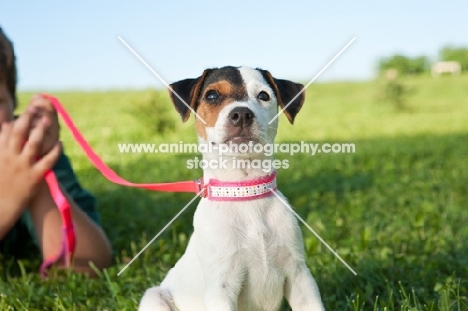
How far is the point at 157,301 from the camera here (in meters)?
2.51

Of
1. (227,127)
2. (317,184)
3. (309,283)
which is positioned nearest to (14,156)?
(227,127)

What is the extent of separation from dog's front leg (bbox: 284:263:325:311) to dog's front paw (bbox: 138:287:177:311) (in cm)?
54

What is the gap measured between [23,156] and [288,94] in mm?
1823

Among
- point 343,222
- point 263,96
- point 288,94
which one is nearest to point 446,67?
point 343,222

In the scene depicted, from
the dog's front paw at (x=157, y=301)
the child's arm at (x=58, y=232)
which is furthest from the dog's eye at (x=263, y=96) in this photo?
the child's arm at (x=58, y=232)

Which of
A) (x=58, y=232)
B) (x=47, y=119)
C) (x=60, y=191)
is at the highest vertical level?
(x=47, y=119)

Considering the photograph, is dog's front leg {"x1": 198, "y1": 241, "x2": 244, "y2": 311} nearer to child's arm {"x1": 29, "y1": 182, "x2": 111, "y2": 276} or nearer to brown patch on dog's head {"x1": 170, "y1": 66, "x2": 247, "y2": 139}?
brown patch on dog's head {"x1": 170, "y1": 66, "x2": 247, "y2": 139}

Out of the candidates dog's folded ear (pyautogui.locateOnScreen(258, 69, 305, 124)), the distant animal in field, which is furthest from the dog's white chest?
the distant animal in field

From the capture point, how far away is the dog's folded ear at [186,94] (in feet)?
8.20

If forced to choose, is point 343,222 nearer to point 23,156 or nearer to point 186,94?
point 23,156

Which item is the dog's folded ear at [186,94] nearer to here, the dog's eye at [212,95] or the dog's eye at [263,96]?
the dog's eye at [212,95]

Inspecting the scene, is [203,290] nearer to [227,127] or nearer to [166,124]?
[227,127]

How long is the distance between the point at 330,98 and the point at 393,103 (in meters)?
4.13

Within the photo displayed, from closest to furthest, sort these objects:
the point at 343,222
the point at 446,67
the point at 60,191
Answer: the point at 60,191
the point at 343,222
the point at 446,67
